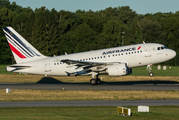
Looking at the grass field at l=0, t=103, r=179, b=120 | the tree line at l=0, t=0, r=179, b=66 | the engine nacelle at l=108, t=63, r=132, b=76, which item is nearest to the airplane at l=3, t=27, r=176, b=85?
the engine nacelle at l=108, t=63, r=132, b=76

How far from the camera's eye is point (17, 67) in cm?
4131

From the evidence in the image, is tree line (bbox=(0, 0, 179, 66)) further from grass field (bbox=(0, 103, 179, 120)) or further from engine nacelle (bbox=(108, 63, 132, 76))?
grass field (bbox=(0, 103, 179, 120))

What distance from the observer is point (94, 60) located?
134 feet

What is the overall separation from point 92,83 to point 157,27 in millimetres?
85840

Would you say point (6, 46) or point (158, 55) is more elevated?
point (6, 46)

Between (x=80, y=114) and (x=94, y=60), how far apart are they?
850 inches

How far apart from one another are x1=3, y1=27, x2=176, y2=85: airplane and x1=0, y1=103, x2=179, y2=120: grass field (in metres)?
16.3

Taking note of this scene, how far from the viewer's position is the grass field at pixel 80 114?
18469mm

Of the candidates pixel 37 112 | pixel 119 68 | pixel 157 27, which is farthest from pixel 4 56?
pixel 37 112

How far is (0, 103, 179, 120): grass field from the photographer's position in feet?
60.6

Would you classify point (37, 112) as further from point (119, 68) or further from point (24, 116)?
point (119, 68)

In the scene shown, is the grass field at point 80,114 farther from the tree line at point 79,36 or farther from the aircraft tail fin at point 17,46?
the tree line at point 79,36

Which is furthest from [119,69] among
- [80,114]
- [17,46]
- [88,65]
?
[80,114]

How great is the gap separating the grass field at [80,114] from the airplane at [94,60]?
1628 centimetres
